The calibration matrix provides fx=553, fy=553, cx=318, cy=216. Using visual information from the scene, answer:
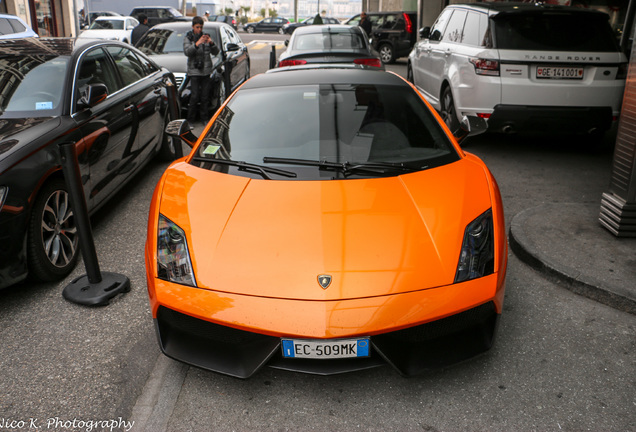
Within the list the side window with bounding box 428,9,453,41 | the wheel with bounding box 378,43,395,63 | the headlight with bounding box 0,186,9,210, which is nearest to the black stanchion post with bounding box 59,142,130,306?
the headlight with bounding box 0,186,9,210

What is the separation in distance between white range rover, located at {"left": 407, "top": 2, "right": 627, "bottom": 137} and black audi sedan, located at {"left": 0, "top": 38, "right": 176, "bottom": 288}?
3.83m

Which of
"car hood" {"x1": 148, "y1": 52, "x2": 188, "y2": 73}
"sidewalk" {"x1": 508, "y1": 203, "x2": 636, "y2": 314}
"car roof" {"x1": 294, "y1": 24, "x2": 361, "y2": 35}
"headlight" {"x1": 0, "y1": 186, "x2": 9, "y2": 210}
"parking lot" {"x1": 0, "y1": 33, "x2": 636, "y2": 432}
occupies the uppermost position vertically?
"car roof" {"x1": 294, "y1": 24, "x2": 361, "y2": 35}

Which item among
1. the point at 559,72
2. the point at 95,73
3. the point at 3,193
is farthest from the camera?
the point at 559,72

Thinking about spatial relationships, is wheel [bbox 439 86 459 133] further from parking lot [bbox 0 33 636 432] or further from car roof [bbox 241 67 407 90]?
parking lot [bbox 0 33 636 432]

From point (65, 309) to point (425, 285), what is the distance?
7.70 ft

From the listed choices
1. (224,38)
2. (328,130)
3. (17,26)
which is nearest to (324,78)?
(328,130)

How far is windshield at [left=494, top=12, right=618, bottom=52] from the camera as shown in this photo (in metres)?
6.57

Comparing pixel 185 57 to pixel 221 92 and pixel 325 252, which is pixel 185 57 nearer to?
pixel 221 92

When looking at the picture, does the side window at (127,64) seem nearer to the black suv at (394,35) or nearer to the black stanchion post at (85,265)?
the black stanchion post at (85,265)

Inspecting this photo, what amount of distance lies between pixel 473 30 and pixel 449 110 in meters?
1.06

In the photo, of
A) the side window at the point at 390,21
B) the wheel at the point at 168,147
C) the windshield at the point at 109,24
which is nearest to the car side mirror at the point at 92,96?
the wheel at the point at 168,147

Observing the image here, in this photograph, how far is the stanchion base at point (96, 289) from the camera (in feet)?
11.7

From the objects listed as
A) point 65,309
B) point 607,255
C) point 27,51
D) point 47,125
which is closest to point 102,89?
point 47,125

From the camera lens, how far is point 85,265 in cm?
364
